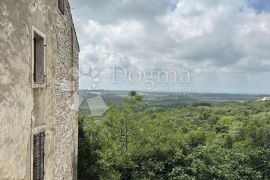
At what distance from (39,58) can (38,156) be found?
71.2 inches

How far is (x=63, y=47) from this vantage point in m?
8.57

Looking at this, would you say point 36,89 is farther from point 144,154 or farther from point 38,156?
point 144,154

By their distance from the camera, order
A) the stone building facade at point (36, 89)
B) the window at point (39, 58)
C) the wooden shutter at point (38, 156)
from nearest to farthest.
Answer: the stone building facade at point (36, 89)
the wooden shutter at point (38, 156)
the window at point (39, 58)

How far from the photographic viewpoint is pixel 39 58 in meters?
6.30

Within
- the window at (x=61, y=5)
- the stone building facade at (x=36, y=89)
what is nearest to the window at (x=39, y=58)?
the stone building facade at (x=36, y=89)

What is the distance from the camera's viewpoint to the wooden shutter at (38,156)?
5.94 metres

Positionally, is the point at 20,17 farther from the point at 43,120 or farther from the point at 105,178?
the point at 105,178

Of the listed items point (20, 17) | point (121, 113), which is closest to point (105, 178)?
point (121, 113)

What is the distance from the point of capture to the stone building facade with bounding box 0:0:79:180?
4469mm

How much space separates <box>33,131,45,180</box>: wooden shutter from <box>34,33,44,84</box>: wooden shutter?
A: 1.03 m

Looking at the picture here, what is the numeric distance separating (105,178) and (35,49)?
8598 millimetres

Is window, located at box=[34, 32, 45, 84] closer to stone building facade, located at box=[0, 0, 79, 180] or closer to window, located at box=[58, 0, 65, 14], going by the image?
stone building facade, located at box=[0, 0, 79, 180]

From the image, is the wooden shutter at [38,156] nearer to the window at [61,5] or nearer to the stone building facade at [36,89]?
the stone building facade at [36,89]

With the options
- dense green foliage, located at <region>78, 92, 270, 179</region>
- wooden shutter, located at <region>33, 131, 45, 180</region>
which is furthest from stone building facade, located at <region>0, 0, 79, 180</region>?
dense green foliage, located at <region>78, 92, 270, 179</region>
